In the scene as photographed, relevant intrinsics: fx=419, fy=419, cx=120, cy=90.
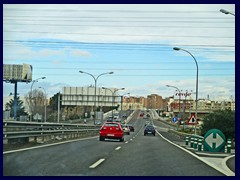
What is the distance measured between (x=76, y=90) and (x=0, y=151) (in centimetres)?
5161

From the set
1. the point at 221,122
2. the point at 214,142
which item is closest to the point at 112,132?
the point at 214,142

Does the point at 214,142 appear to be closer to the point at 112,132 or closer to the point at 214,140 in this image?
the point at 214,140

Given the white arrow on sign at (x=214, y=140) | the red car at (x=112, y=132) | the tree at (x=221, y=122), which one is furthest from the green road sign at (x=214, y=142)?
the tree at (x=221, y=122)

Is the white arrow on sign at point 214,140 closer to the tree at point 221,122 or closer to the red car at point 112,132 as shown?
the red car at point 112,132

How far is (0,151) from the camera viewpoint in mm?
14438

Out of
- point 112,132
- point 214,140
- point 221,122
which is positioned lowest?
point 112,132

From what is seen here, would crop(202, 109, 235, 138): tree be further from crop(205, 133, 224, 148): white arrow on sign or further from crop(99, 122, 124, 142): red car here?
crop(205, 133, 224, 148): white arrow on sign

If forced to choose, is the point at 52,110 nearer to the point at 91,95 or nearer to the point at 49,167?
the point at 91,95

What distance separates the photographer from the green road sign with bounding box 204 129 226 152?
2090 cm

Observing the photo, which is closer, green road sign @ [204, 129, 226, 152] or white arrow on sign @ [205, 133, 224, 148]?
green road sign @ [204, 129, 226, 152]

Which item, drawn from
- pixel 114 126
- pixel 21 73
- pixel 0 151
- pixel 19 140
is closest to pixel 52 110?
pixel 21 73

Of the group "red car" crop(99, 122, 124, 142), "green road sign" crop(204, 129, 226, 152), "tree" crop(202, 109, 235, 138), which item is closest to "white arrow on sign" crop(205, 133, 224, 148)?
"green road sign" crop(204, 129, 226, 152)

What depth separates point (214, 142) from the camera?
21391 millimetres

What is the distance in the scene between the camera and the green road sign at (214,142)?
823 inches
